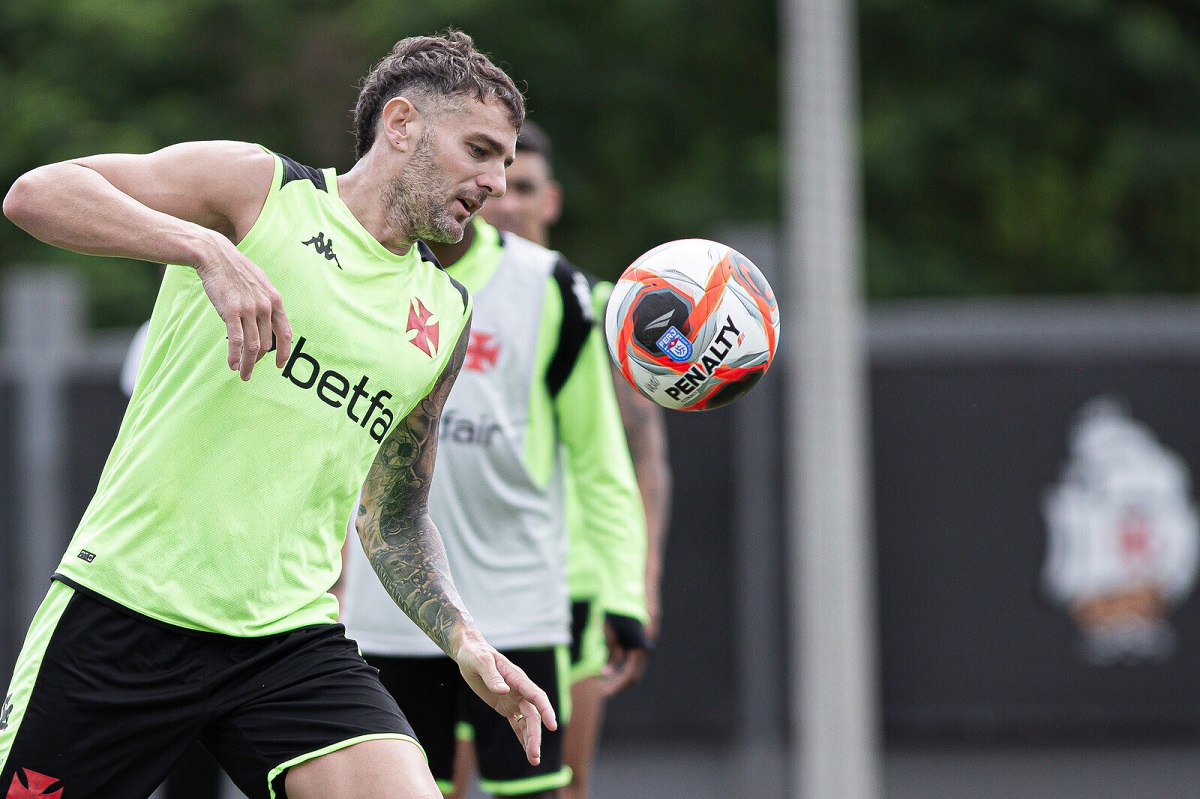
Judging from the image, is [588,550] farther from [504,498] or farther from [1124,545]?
[1124,545]

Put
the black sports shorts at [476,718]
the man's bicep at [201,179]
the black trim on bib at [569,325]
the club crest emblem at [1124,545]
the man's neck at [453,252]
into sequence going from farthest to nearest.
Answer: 1. the club crest emblem at [1124,545]
2. the black trim on bib at [569,325]
3. the man's neck at [453,252]
4. the black sports shorts at [476,718]
5. the man's bicep at [201,179]

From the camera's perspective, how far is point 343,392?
340 centimetres

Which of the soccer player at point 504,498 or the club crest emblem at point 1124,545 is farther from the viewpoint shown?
the club crest emblem at point 1124,545

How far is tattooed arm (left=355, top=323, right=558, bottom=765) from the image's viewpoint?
3611 millimetres

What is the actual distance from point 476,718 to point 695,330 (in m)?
1.63

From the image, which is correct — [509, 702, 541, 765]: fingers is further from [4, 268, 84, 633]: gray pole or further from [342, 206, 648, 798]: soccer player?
[4, 268, 84, 633]: gray pole

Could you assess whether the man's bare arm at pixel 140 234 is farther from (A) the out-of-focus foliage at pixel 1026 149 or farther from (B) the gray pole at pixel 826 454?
(A) the out-of-focus foliage at pixel 1026 149

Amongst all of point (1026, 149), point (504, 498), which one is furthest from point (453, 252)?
point (1026, 149)

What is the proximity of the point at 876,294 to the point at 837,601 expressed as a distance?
561 cm

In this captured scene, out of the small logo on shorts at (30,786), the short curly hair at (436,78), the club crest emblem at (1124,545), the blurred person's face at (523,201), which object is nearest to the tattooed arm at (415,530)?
the short curly hair at (436,78)

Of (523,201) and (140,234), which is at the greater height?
(523,201)

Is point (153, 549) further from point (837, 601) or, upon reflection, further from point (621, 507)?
point (837, 601)

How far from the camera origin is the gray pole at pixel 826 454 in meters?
8.88

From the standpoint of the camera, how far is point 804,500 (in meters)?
9.05
